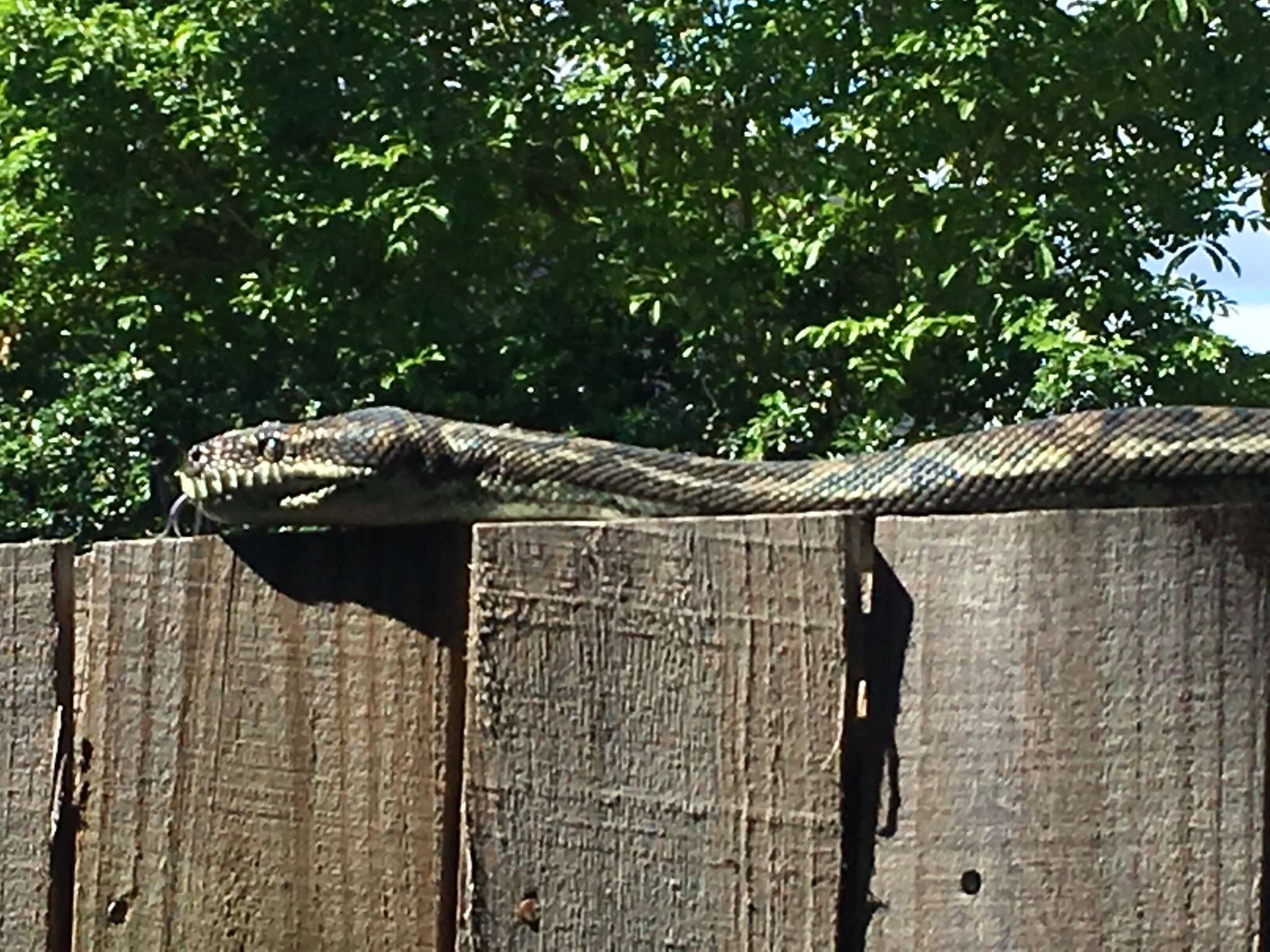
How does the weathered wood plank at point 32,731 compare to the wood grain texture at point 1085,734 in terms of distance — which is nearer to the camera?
the wood grain texture at point 1085,734

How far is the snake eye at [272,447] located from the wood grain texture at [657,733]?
29.2 inches

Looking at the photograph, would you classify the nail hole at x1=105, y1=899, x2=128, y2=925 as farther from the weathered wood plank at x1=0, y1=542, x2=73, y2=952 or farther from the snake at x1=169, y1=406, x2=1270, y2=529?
the snake at x1=169, y1=406, x2=1270, y2=529

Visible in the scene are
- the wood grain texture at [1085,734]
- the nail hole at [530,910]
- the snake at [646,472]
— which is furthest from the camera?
the snake at [646,472]

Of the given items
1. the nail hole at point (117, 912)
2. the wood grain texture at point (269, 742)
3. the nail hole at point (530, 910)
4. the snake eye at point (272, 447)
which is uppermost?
the snake eye at point (272, 447)

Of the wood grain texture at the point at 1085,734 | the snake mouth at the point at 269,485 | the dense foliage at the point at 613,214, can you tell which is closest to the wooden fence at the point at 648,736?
the wood grain texture at the point at 1085,734

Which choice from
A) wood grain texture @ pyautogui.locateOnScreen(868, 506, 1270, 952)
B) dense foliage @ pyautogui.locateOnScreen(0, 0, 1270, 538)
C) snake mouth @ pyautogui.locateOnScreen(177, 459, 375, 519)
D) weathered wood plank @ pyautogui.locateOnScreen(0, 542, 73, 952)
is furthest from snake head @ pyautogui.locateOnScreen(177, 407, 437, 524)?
dense foliage @ pyautogui.locateOnScreen(0, 0, 1270, 538)

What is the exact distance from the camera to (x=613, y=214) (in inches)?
318

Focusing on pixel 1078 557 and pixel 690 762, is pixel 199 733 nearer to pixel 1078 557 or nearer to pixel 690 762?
pixel 690 762

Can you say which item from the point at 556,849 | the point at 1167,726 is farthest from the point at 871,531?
the point at 556,849

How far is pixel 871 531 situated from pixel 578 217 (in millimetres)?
7404

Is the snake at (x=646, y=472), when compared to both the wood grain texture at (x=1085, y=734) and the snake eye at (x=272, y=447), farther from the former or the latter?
the wood grain texture at (x=1085, y=734)

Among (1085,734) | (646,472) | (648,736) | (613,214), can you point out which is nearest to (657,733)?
(648,736)

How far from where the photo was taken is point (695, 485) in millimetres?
2023

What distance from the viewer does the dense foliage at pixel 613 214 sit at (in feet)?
23.2
